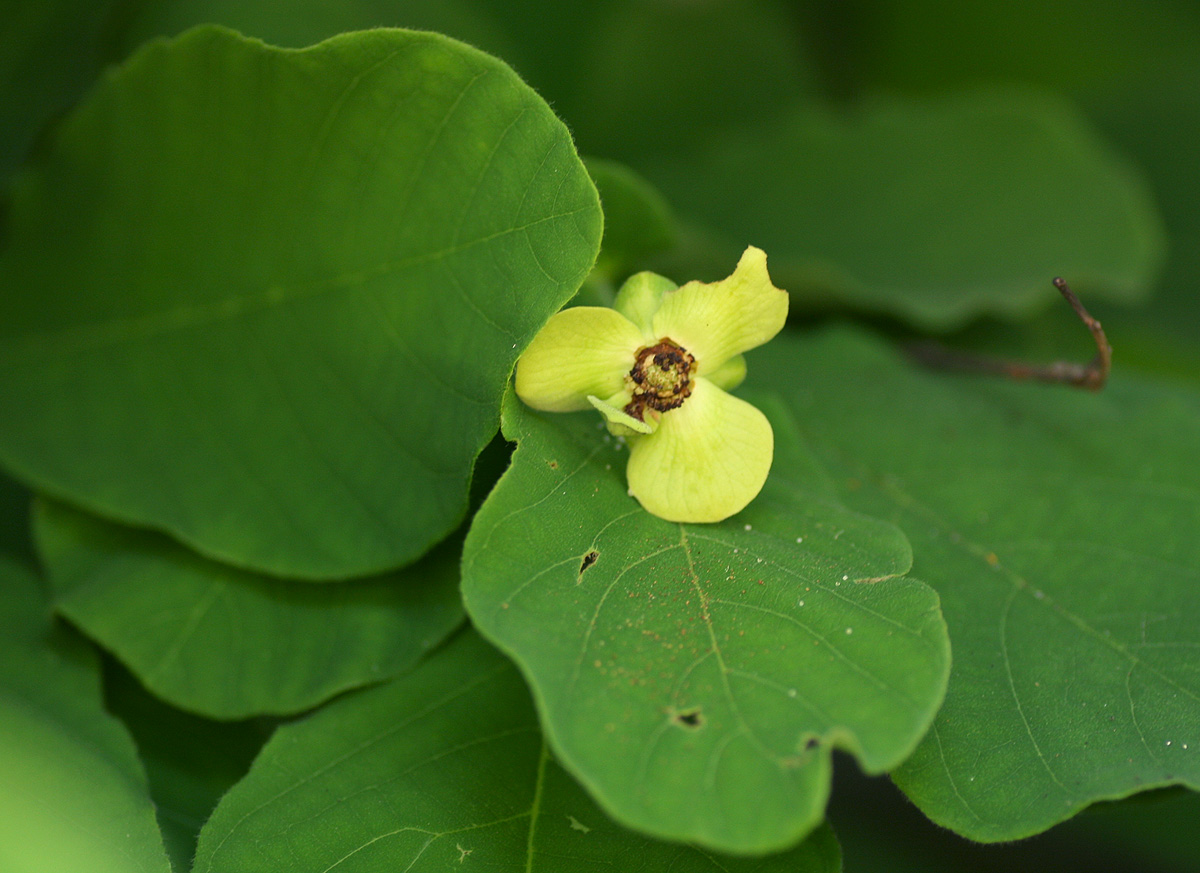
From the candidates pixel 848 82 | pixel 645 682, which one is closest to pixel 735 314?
pixel 645 682

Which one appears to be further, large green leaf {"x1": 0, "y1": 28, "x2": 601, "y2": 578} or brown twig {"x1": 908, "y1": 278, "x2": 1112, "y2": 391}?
brown twig {"x1": 908, "y1": 278, "x2": 1112, "y2": 391}

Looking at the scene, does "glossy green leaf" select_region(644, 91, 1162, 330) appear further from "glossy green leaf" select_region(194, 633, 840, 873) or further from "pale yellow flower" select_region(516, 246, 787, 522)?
"glossy green leaf" select_region(194, 633, 840, 873)

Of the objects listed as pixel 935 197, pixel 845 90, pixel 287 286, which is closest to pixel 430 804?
pixel 287 286

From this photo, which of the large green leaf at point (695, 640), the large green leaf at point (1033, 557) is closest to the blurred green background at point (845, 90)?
the large green leaf at point (1033, 557)

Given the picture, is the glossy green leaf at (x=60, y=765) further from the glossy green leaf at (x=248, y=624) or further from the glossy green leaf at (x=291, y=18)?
the glossy green leaf at (x=291, y=18)

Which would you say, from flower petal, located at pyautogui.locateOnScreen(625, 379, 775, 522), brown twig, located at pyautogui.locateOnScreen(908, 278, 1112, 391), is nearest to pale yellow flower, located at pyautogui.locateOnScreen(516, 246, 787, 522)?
flower petal, located at pyautogui.locateOnScreen(625, 379, 775, 522)

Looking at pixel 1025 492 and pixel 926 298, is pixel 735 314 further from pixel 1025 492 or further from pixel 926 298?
pixel 926 298
